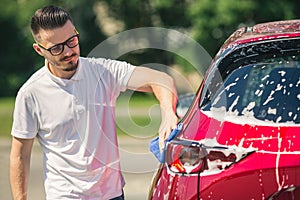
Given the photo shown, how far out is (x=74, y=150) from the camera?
13.8 ft

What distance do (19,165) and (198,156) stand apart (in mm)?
997

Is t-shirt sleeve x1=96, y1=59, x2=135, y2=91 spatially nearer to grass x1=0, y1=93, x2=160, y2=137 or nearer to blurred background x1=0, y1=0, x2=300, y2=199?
grass x1=0, y1=93, x2=160, y2=137

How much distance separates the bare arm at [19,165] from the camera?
167 inches

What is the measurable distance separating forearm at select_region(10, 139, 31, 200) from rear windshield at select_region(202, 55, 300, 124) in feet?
3.20

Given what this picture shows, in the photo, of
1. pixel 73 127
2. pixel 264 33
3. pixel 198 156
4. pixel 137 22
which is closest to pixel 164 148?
pixel 198 156

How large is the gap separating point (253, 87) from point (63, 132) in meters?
1.00

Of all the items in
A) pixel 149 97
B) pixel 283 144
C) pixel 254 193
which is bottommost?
pixel 149 97

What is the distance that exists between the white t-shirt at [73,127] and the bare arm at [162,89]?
0.60 feet

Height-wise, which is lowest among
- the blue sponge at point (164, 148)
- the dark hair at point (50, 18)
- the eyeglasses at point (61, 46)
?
the blue sponge at point (164, 148)

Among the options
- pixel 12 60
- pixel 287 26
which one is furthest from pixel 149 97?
pixel 287 26

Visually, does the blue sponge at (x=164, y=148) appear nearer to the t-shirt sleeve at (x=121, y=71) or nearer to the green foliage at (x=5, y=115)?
the t-shirt sleeve at (x=121, y=71)

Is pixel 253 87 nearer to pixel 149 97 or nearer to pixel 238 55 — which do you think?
pixel 238 55

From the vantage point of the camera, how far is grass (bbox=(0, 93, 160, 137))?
511 cm

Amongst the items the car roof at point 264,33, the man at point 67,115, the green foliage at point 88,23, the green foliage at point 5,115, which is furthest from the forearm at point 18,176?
the green foliage at point 88,23
